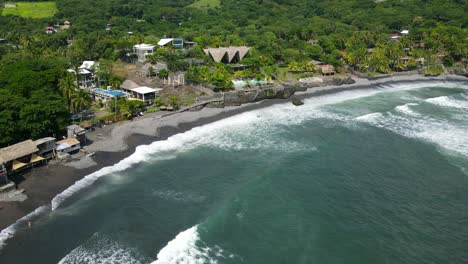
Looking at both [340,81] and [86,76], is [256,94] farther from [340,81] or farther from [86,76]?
[86,76]

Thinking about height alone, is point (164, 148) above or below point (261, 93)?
below

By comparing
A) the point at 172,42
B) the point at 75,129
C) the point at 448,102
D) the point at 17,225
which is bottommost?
the point at 17,225

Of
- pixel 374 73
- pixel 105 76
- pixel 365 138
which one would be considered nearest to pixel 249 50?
pixel 374 73

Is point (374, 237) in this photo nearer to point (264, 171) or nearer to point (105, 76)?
point (264, 171)

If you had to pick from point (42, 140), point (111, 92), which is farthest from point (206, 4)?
point (42, 140)

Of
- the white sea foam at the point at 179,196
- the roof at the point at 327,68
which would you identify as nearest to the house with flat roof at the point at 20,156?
the white sea foam at the point at 179,196

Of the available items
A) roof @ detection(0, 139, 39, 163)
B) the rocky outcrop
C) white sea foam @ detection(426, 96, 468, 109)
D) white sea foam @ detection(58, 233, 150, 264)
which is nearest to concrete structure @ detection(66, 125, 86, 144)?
roof @ detection(0, 139, 39, 163)
